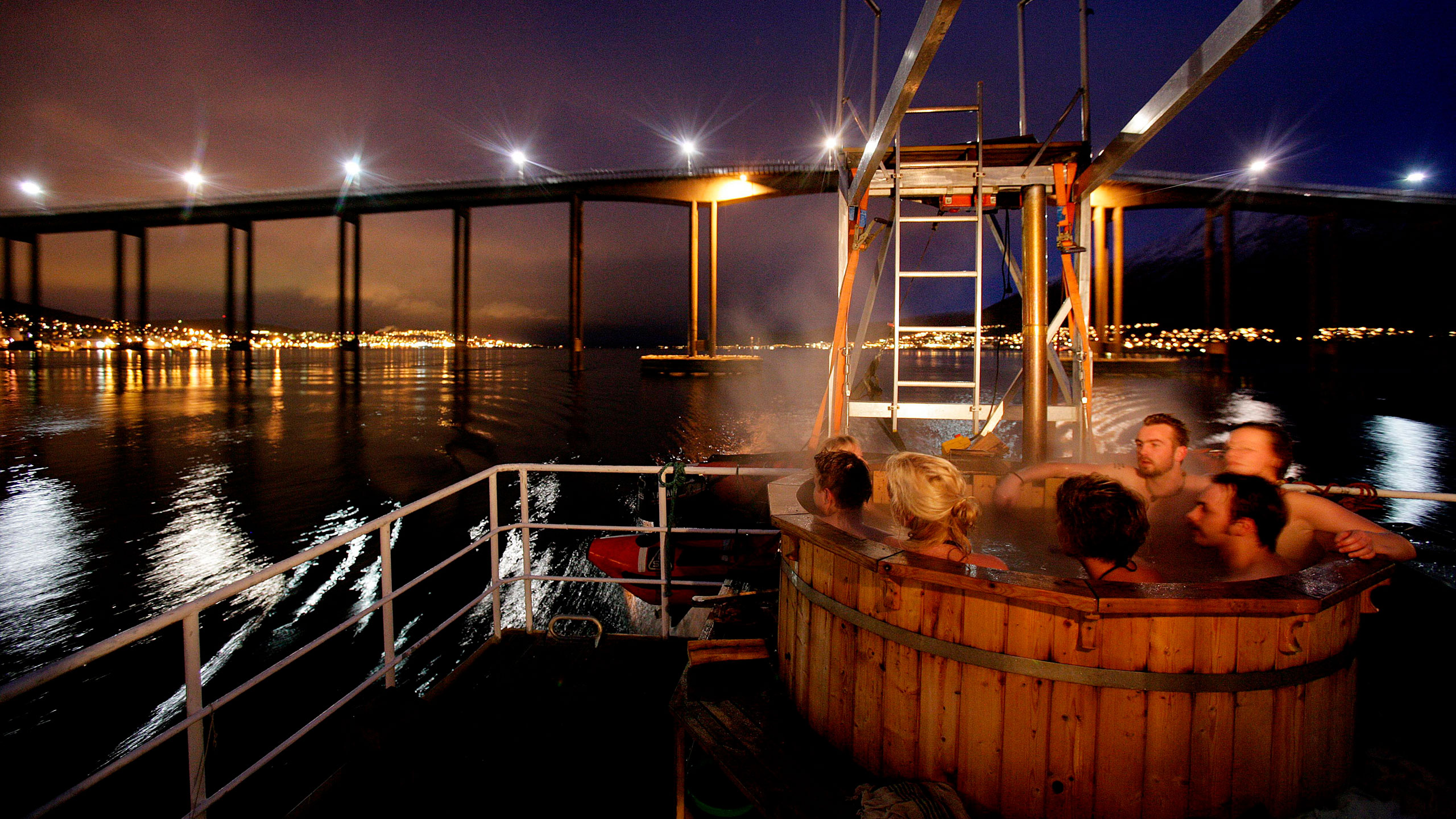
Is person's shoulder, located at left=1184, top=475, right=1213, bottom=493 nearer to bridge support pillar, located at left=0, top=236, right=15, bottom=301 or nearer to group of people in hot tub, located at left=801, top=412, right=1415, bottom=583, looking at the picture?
group of people in hot tub, located at left=801, top=412, right=1415, bottom=583

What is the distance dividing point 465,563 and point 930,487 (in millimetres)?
9264

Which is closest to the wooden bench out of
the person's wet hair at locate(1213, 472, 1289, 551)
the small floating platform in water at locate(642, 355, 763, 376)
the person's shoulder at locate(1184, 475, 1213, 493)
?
the person's wet hair at locate(1213, 472, 1289, 551)

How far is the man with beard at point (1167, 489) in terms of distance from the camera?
399 centimetres

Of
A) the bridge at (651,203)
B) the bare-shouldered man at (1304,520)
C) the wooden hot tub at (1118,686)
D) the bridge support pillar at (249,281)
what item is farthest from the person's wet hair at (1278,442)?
the bridge support pillar at (249,281)

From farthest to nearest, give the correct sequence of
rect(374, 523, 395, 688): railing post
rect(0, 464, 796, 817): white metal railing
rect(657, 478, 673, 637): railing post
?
1. rect(657, 478, 673, 637): railing post
2. rect(374, 523, 395, 688): railing post
3. rect(0, 464, 796, 817): white metal railing

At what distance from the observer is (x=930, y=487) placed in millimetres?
2889

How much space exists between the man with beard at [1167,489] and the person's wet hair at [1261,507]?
690 mm

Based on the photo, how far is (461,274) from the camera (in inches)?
2176

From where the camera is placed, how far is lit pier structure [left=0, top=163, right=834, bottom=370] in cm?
4597

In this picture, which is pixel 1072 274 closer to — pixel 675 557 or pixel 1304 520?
pixel 1304 520

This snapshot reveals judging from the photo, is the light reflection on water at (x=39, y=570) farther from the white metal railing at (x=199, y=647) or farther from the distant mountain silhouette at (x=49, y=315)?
the distant mountain silhouette at (x=49, y=315)

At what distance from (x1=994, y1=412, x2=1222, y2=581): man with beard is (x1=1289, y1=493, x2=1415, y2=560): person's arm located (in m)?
0.69

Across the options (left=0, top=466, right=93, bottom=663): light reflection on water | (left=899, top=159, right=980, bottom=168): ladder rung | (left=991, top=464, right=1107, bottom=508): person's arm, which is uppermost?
(left=899, top=159, right=980, bottom=168): ladder rung

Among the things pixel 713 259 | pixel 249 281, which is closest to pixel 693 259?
pixel 713 259
